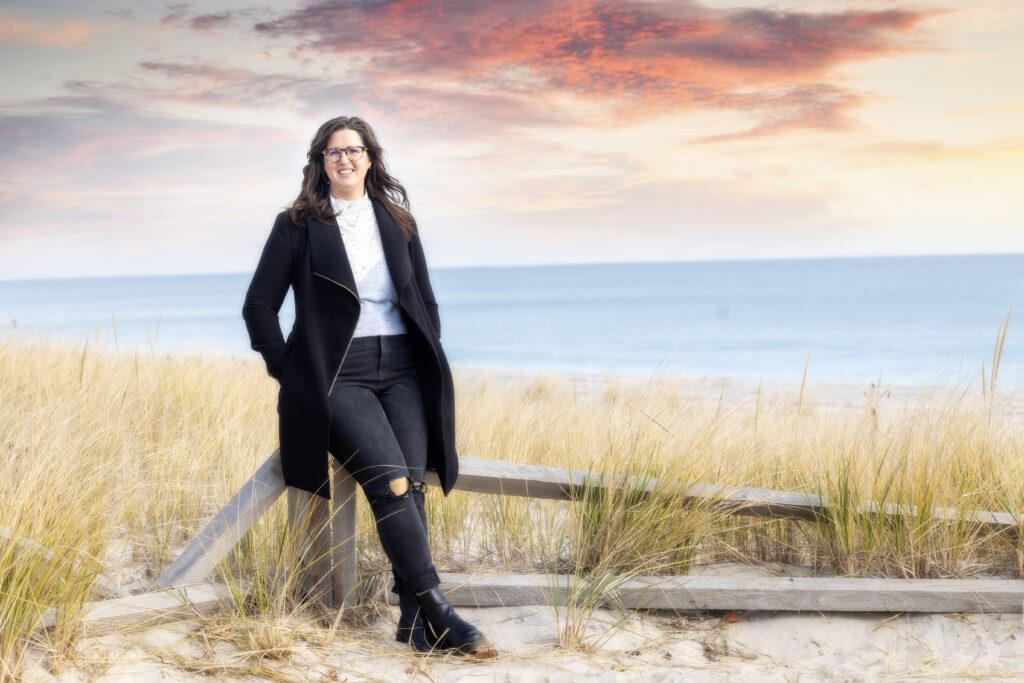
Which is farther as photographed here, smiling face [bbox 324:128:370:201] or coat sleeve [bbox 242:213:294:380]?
smiling face [bbox 324:128:370:201]

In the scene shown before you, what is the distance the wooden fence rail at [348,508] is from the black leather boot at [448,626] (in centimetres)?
42

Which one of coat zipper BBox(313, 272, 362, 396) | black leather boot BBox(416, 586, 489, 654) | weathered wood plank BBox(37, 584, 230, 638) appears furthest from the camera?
coat zipper BBox(313, 272, 362, 396)

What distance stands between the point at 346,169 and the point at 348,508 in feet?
4.37

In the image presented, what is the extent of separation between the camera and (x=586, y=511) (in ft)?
11.6

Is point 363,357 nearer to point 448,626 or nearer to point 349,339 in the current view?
point 349,339

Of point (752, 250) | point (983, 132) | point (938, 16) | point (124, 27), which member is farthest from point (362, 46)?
point (752, 250)

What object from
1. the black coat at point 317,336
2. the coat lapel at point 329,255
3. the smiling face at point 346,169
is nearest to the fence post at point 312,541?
the black coat at point 317,336

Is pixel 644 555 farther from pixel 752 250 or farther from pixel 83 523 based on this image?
pixel 752 250

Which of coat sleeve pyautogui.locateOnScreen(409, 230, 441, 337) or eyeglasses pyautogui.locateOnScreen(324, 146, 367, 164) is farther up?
eyeglasses pyautogui.locateOnScreen(324, 146, 367, 164)

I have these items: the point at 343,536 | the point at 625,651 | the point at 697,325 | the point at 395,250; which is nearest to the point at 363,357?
the point at 395,250

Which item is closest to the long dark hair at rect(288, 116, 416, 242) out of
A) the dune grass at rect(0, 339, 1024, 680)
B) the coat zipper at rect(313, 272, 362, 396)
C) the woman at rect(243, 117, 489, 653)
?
the woman at rect(243, 117, 489, 653)

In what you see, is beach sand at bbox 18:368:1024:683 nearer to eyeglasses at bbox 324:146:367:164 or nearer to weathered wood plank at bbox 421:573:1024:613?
weathered wood plank at bbox 421:573:1024:613

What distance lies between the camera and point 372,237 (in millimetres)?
3502

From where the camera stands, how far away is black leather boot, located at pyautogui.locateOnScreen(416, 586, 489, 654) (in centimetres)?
305
